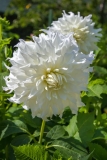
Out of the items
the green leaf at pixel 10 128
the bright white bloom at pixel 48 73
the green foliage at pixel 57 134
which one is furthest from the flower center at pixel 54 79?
the green leaf at pixel 10 128

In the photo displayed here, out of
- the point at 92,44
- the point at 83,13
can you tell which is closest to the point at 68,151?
the point at 92,44

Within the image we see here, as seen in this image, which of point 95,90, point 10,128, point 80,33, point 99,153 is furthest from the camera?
point 80,33

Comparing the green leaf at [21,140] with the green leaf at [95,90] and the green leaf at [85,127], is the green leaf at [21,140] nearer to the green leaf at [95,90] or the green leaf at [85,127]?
the green leaf at [85,127]

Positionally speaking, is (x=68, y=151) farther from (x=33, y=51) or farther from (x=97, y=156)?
(x=33, y=51)

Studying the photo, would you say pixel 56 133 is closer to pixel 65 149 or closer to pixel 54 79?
pixel 65 149

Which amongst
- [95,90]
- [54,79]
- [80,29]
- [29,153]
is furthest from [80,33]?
[29,153]

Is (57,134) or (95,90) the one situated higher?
(95,90)

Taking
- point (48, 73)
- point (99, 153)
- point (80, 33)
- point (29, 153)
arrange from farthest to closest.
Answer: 1. point (80, 33)
2. point (99, 153)
3. point (48, 73)
4. point (29, 153)

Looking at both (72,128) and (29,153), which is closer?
(29,153)

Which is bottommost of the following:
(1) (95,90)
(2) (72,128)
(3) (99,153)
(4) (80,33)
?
(3) (99,153)
